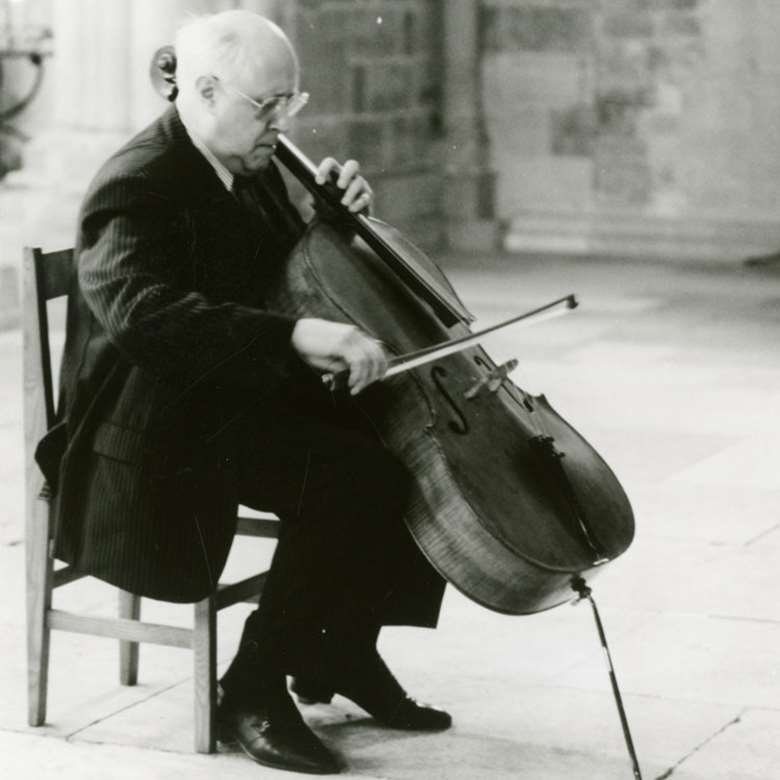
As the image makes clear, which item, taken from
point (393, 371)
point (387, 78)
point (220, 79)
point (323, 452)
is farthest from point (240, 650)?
point (387, 78)

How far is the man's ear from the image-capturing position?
323cm

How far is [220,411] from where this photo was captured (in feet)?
10.7

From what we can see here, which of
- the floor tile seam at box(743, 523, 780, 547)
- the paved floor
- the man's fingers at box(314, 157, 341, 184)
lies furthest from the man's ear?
the floor tile seam at box(743, 523, 780, 547)

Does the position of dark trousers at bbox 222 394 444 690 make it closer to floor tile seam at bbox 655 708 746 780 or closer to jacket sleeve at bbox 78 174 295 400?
jacket sleeve at bbox 78 174 295 400

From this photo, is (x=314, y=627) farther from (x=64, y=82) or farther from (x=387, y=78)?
(x=387, y=78)

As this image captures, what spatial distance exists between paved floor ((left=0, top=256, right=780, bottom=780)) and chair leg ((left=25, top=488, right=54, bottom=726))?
6cm

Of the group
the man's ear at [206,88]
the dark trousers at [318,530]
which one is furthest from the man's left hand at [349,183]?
the dark trousers at [318,530]

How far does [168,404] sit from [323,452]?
0.27m

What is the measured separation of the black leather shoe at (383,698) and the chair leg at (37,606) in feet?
1.49

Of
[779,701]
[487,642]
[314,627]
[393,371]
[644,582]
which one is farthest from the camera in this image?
[644,582]

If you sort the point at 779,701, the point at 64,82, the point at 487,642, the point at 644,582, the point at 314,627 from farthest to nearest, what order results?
the point at 64,82
the point at 644,582
the point at 487,642
the point at 779,701
the point at 314,627

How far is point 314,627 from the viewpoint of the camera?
3.33m

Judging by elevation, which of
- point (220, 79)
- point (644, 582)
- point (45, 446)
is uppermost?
point (220, 79)

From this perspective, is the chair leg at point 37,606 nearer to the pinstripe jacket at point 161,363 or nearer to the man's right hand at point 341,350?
the pinstripe jacket at point 161,363
